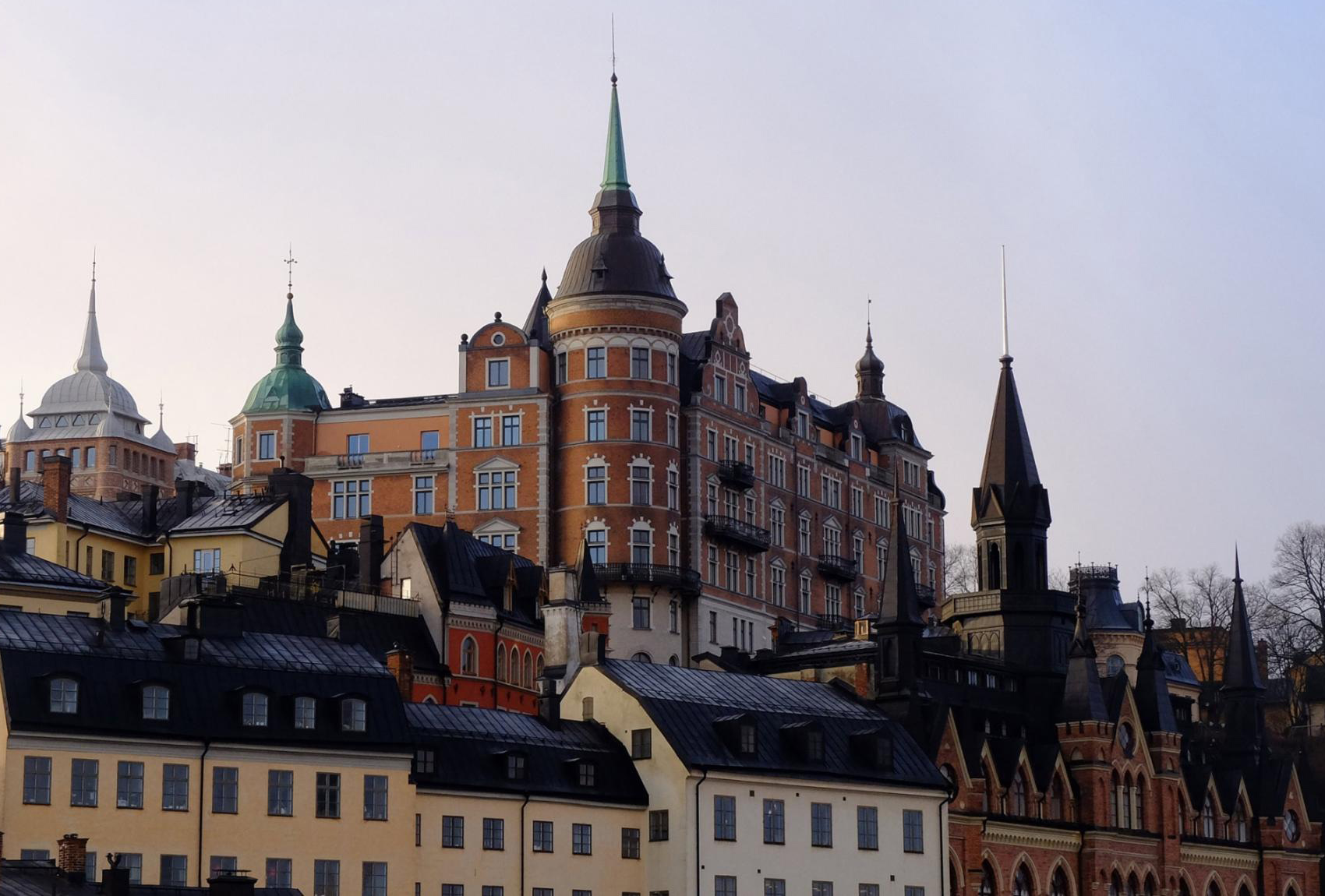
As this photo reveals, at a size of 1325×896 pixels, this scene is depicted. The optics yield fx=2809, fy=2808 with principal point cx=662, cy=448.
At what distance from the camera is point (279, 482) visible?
12225cm

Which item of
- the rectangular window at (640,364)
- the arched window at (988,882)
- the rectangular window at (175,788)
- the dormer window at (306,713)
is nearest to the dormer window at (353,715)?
the dormer window at (306,713)

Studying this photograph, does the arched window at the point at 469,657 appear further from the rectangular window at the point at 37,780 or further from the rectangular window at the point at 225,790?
the rectangular window at the point at 37,780

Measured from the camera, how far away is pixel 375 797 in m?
79.5

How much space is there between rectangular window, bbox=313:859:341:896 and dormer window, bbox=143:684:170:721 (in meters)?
5.91

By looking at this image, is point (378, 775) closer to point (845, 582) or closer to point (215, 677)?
point (215, 677)

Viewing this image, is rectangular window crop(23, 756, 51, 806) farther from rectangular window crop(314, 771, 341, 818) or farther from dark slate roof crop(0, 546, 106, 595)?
dark slate roof crop(0, 546, 106, 595)

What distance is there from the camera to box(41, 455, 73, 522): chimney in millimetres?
112688

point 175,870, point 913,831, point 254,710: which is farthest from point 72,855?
point 913,831

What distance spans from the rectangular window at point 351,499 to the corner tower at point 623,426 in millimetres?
10134

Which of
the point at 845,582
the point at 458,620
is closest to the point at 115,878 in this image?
the point at 458,620

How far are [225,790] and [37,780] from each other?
5.54 metres

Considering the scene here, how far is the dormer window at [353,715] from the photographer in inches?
3137

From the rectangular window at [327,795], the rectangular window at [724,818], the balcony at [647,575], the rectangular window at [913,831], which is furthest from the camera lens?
the balcony at [647,575]

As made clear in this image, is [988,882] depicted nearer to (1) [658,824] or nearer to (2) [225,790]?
(1) [658,824]
